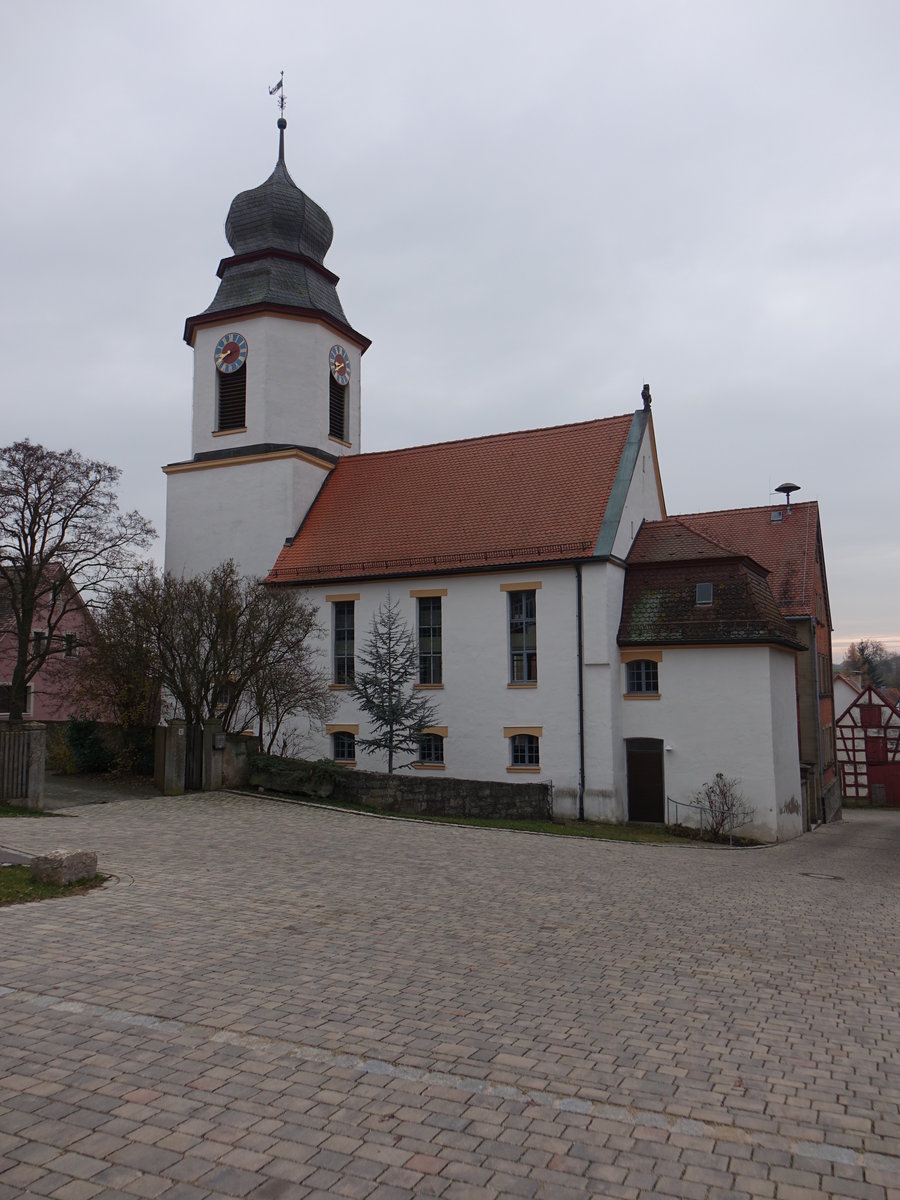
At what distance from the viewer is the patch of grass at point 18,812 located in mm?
15938

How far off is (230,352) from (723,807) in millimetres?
21420

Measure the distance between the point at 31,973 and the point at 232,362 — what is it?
2736cm

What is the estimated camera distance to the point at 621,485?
2530 cm

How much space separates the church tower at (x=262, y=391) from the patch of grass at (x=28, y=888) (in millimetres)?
19979

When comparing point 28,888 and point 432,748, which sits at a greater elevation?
point 432,748

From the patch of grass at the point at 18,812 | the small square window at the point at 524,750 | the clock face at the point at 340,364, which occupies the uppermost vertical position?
the clock face at the point at 340,364

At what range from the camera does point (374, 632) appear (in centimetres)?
2447

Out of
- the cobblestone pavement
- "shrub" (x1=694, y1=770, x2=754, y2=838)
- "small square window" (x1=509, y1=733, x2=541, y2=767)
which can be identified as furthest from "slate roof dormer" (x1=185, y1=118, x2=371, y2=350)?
the cobblestone pavement

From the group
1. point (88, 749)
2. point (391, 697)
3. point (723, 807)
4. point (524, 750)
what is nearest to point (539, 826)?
point (524, 750)

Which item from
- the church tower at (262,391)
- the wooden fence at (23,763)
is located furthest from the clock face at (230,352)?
the wooden fence at (23,763)

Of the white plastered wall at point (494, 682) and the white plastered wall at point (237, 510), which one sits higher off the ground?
the white plastered wall at point (237, 510)

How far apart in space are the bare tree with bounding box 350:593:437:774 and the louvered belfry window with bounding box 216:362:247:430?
1055 centimetres

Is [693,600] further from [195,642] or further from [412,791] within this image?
[195,642]

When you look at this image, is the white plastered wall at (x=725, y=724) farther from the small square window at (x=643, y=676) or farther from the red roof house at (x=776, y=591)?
the red roof house at (x=776, y=591)
